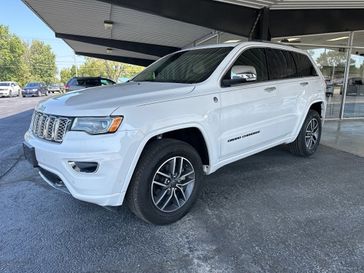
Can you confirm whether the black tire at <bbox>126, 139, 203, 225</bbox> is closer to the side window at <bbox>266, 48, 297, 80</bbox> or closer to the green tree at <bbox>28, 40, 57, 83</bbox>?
the side window at <bbox>266, 48, 297, 80</bbox>

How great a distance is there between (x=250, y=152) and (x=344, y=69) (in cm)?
768

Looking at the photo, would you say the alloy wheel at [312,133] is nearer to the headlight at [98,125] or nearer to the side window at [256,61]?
the side window at [256,61]

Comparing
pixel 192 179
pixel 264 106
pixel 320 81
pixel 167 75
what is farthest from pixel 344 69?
pixel 192 179

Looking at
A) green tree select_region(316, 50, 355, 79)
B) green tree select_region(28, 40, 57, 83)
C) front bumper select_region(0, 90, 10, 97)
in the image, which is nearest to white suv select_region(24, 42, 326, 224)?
green tree select_region(316, 50, 355, 79)

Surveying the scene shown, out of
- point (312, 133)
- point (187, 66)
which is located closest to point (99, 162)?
point (187, 66)

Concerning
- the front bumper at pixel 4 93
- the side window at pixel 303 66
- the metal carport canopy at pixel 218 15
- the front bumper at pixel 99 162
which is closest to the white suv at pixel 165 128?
the front bumper at pixel 99 162

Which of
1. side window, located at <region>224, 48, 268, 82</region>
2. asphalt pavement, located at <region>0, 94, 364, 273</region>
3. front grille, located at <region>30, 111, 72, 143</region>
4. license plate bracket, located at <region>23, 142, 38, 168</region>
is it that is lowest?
asphalt pavement, located at <region>0, 94, 364, 273</region>

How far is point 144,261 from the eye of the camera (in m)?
2.58

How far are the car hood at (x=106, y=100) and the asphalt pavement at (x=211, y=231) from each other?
976 millimetres

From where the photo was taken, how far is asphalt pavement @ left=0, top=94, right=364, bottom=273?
2543 millimetres

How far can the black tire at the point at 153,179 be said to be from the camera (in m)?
2.82

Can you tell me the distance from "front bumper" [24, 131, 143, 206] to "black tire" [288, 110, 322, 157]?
341cm

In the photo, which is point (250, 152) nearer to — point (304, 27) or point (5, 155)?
point (5, 155)

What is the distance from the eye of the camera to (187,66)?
4.02 metres
